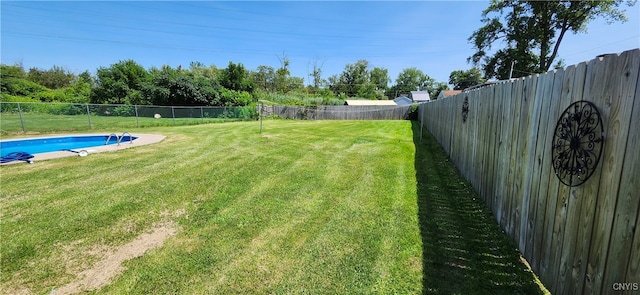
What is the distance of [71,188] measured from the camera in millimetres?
4613

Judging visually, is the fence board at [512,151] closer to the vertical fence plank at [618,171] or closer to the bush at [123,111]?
the vertical fence plank at [618,171]

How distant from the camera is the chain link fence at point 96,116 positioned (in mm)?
13312

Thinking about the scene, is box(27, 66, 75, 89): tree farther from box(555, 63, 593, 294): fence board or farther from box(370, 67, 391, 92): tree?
box(555, 63, 593, 294): fence board

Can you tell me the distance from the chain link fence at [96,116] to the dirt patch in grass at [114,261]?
13743mm

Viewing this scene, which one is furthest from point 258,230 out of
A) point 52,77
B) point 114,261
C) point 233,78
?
point 52,77

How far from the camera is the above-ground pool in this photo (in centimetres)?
961

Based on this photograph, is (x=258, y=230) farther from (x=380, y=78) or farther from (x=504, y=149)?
(x=380, y=78)

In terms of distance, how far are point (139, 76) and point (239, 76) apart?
30.9 feet

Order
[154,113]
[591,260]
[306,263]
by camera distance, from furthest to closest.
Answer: [154,113] → [306,263] → [591,260]

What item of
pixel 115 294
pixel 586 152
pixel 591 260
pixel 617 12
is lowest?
pixel 115 294

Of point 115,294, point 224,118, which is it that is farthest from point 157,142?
point 224,118

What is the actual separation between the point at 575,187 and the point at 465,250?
1264 millimetres

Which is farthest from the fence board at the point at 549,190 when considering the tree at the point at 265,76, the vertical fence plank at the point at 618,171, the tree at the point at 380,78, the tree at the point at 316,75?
the tree at the point at 380,78

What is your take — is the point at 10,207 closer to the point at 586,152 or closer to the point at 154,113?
the point at 586,152
